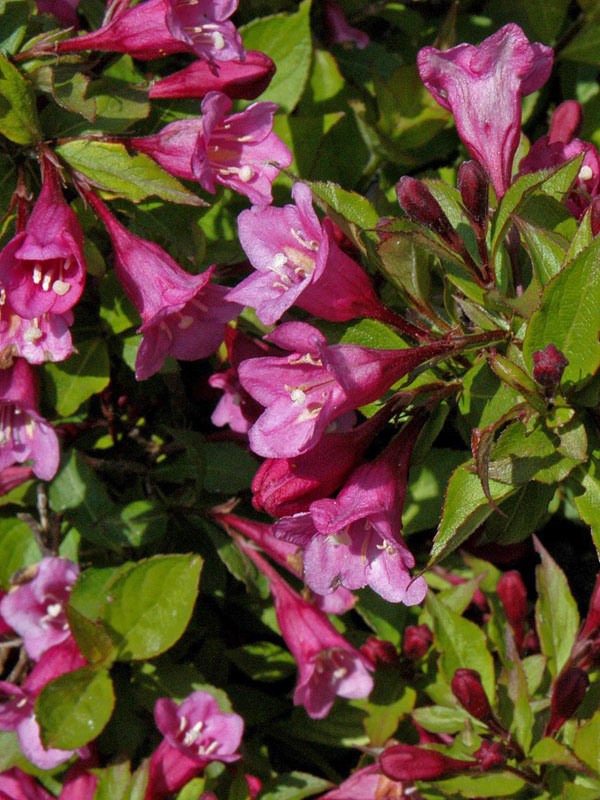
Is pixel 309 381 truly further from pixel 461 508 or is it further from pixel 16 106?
pixel 16 106

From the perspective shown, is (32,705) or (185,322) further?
(32,705)

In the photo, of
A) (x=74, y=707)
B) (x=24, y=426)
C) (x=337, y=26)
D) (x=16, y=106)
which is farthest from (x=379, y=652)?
(x=337, y=26)

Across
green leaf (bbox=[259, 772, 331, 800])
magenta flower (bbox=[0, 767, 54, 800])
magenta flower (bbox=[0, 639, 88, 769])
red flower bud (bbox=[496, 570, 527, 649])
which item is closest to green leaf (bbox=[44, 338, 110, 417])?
magenta flower (bbox=[0, 639, 88, 769])

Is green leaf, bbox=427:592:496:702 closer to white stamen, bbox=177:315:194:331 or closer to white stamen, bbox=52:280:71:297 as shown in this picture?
white stamen, bbox=177:315:194:331

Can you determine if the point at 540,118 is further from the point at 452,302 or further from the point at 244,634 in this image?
the point at 244,634

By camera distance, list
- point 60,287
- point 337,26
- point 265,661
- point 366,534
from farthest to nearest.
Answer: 1. point 337,26
2. point 265,661
3. point 60,287
4. point 366,534

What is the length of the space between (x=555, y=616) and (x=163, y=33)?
1.59 metres

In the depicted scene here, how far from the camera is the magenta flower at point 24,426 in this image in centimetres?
177

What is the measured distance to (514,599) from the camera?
2088 mm

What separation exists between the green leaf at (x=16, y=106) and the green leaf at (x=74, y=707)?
1.12 m

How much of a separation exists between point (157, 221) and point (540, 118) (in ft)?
4.85

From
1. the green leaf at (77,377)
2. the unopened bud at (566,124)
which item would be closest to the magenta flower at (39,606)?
the green leaf at (77,377)

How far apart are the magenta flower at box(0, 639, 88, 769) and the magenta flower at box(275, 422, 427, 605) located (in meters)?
0.85

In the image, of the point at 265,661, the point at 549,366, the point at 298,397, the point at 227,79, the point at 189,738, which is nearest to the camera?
the point at 549,366
